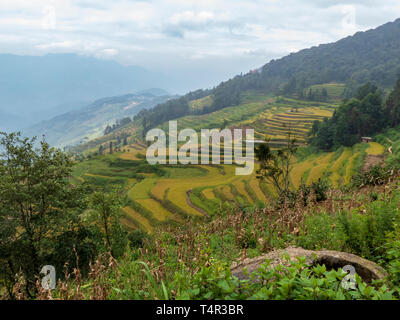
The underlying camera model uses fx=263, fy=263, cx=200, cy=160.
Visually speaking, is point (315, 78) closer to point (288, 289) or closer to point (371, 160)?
point (371, 160)

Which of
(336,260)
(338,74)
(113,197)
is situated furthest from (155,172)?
(338,74)

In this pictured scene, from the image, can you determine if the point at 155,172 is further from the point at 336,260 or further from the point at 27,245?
the point at 336,260

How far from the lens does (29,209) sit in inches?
504

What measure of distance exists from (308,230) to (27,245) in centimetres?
1251

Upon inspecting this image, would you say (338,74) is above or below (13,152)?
above

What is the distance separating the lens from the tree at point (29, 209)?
11977 mm

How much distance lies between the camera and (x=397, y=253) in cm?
326

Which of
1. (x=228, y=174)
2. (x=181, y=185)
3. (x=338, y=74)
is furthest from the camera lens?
(x=338, y=74)

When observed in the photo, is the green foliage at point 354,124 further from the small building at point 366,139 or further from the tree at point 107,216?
the tree at point 107,216

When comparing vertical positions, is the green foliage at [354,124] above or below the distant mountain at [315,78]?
below

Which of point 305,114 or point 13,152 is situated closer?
point 13,152

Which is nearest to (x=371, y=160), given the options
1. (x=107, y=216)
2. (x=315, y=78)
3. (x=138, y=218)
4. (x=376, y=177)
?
(x=376, y=177)

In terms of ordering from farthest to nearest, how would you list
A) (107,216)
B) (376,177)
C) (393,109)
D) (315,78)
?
(315,78) → (393,109) → (376,177) → (107,216)

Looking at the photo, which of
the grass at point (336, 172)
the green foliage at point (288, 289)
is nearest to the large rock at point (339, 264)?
the green foliage at point (288, 289)
